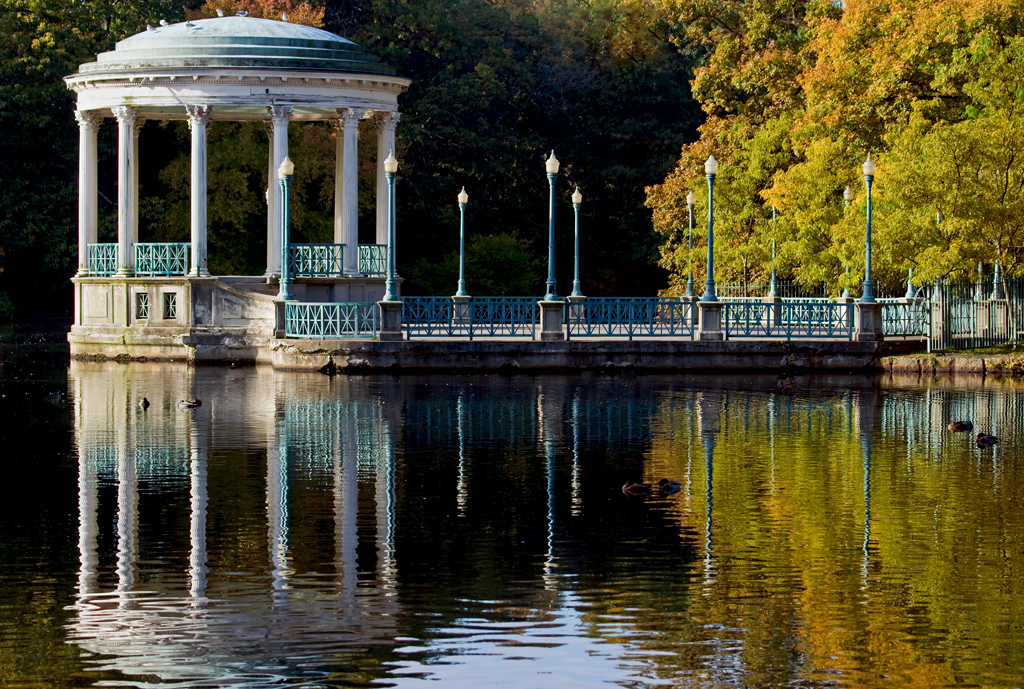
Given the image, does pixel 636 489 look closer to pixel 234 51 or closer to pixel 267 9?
pixel 234 51

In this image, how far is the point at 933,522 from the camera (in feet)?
54.6

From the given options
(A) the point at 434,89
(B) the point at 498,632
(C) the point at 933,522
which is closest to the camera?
(B) the point at 498,632

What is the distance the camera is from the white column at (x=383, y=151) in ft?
150

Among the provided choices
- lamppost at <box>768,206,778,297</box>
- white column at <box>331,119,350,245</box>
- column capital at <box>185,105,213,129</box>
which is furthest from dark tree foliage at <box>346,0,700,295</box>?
column capital at <box>185,105,213,129</box>

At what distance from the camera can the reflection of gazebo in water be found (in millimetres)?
42594

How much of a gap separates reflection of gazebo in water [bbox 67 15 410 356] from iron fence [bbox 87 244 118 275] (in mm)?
38

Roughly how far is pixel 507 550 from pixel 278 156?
30.0 m

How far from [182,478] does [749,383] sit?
17707 mm

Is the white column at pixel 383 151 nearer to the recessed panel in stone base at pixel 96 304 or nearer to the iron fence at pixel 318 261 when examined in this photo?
the iron fence at pixel 318 261

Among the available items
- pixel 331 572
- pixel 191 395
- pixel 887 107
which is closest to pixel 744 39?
pixel 887 107

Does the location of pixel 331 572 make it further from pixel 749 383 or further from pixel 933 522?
pixel 749 383

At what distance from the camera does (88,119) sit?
45625 millimetres

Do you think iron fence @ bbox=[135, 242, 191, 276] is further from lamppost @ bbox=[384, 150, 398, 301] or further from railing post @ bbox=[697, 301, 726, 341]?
railing post @ bbox=[697, 301, 726, 341]

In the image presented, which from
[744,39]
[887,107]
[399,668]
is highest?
[744,39]
